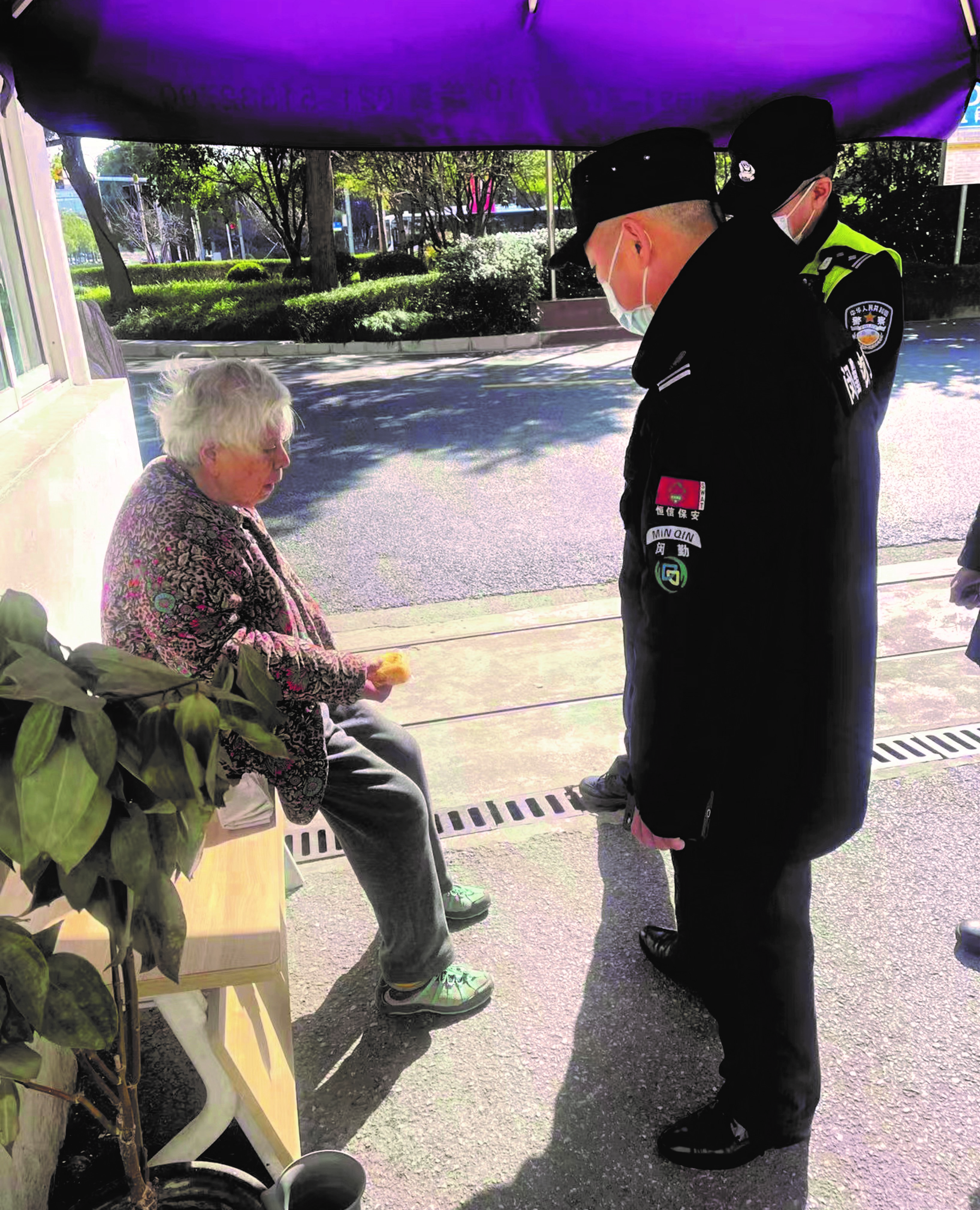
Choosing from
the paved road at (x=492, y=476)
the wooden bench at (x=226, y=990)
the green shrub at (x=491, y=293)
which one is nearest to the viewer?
the wooden bench at (x=226, y=990)

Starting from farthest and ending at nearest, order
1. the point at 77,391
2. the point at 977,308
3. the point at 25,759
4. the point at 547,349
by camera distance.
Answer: the point at 977,308 < the point at 547,349 < the point at 77,391 < the point at 25,759

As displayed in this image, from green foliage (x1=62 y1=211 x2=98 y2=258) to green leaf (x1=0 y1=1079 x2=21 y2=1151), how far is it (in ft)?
67.7

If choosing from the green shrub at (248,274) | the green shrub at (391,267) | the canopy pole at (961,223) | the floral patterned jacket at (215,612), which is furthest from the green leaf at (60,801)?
the green shrub at (248,274)

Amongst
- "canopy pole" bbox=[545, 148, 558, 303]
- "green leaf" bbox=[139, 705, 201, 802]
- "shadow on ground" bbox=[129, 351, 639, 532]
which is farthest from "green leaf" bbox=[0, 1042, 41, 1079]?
"canopy pole" bbox=[545, 148, 558, 303]

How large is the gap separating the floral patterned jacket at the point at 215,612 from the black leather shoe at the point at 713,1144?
1.07 m

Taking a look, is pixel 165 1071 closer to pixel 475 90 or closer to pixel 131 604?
pixel 131 604

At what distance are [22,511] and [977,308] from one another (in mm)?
16164

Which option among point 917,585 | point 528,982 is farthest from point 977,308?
point 528,982

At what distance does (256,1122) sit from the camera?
194 centimetres

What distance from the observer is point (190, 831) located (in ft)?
3.84

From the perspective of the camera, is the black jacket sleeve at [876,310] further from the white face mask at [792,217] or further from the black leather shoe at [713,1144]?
the black leather shoe at [713,1144]

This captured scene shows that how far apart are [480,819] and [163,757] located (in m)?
2.31

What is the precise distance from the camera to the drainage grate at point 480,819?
10.6ft

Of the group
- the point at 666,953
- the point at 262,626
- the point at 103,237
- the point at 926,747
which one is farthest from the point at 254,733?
the point at 103,237
